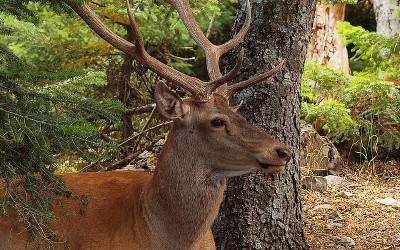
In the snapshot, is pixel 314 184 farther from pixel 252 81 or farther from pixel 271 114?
pixel 252 81

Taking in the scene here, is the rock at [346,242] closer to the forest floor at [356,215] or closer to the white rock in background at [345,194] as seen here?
the forest floor at [356,215]

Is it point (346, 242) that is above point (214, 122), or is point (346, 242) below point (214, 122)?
below

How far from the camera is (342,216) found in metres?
7.47

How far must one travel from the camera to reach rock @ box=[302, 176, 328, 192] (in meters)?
8.23

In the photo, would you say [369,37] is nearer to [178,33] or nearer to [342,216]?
[342,216]

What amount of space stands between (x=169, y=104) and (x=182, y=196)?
56 cm

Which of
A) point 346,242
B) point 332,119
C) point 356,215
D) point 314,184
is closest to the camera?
point 346,242

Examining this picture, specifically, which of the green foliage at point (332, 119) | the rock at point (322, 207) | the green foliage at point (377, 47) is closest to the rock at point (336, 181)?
the green foliage at point (332, 119)

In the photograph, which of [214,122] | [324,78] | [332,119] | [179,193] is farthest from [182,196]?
[324,78]

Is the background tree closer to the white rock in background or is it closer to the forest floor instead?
the forest floor

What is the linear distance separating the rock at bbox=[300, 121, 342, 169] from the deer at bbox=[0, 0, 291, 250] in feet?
13.3

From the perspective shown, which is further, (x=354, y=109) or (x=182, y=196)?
(x=354, y=109)

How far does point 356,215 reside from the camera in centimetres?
752

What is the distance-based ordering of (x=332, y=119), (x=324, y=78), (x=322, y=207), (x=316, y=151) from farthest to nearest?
(x=316, y=151) → (x=324, y=78) → (x=332, y=119) → (x=322, y=207)
